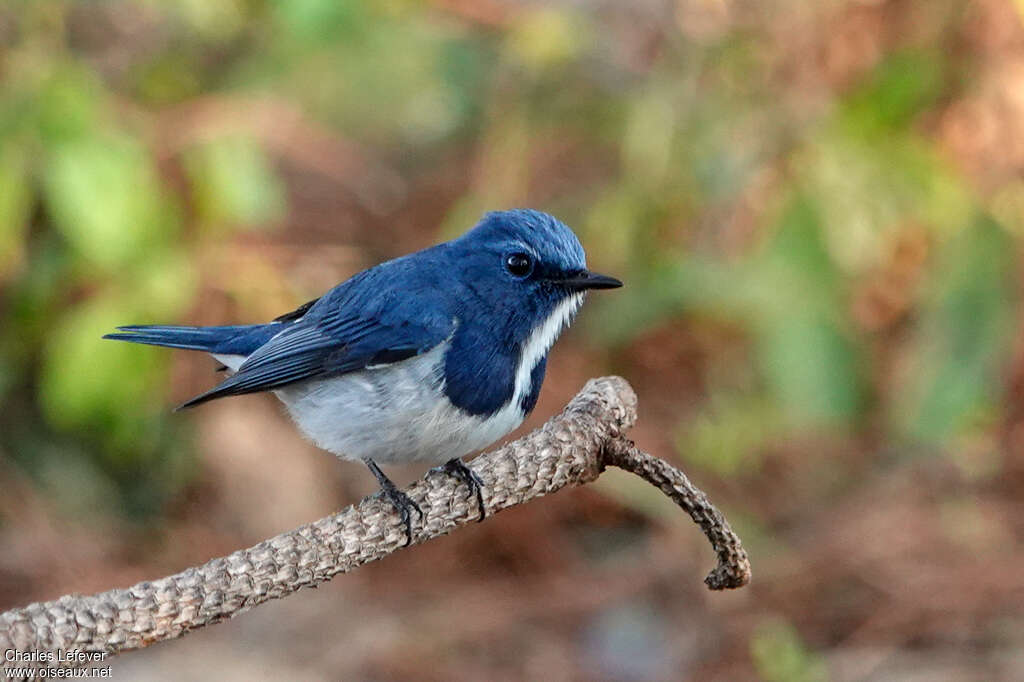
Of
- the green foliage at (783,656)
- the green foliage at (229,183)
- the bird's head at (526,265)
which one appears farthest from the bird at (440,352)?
the green foliage at (783,656)

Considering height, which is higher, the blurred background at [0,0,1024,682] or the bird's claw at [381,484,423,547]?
the blurred background at [0,0,1024,682]

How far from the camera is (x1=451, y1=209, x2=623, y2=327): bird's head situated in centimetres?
329

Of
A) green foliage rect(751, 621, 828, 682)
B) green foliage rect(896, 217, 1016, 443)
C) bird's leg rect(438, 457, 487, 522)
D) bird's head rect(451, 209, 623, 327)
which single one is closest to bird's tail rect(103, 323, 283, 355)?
bird's head rect(451, 209, 623, 327)

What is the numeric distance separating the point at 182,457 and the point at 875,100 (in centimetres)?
330

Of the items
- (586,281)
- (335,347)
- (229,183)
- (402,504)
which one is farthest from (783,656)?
(229,183)

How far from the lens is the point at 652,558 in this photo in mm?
5395

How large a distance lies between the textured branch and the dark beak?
0.78 feet

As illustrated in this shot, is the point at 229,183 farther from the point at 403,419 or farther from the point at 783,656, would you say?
the point at 783,656

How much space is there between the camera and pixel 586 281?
3246 millimetres

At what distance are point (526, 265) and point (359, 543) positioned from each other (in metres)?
1.01

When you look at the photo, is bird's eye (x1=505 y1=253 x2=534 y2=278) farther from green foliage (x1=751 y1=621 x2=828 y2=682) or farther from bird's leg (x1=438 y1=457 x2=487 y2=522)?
green foliage (x1=751 y1=621 x2=828 y2=682)

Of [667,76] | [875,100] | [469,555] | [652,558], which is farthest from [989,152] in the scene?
[469,555]

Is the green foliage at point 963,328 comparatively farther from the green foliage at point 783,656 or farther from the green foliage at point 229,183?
the green foliage at point 229,183

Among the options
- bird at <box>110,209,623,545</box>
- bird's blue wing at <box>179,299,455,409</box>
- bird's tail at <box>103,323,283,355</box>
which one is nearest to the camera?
bird at <box>110,209,623,545</box>
